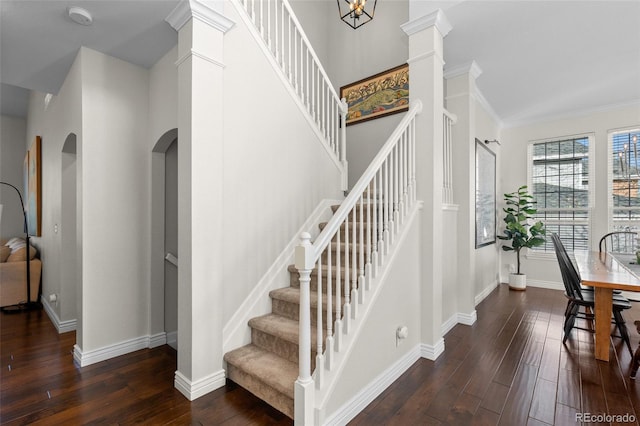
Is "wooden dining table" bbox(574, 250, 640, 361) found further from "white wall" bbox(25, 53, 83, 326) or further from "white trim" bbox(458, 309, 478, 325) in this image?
"white wall" bbox(25, 53, 83, 326)

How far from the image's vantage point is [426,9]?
2.70m

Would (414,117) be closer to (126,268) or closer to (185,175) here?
(185,175)

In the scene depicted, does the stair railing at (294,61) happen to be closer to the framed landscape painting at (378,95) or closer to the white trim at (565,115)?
the framed landscape painting at (378,95)

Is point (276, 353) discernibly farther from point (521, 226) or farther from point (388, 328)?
point (521, 226)

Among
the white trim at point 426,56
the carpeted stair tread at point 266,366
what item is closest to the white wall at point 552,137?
the white trim at point 426,56

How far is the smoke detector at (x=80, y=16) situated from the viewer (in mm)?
2162

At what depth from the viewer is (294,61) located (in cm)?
321

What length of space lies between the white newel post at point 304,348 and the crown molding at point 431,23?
2.32 m

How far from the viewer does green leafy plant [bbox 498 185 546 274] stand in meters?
4.91

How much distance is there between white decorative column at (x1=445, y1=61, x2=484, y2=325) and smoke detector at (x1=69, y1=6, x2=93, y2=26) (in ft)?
11.4

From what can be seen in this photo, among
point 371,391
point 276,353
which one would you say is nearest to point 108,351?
point 276,353

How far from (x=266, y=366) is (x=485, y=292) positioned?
3821 mm

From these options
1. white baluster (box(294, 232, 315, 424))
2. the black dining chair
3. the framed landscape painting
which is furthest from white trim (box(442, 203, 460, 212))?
white baluster (box(294, 232, 315, 424))

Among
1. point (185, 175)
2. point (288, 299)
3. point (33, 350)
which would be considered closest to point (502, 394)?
point (288, 299)
